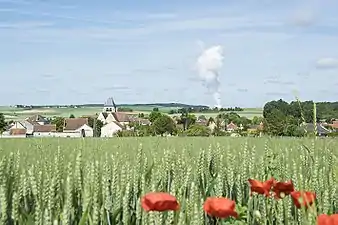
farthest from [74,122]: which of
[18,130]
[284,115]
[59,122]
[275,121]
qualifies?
[284,115]

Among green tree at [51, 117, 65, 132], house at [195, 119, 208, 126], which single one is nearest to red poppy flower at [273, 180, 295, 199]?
house at [195, 119, 208, 126]

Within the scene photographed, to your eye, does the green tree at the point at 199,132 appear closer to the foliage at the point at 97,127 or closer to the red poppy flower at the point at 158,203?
the foliage at the point at 97,127

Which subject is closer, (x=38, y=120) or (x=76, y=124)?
(x=76, y=124)

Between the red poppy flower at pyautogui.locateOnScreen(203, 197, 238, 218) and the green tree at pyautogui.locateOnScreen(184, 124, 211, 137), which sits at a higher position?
the red poppy flower at pyautogui.locateOnScreen(203, 197, 238, 218)

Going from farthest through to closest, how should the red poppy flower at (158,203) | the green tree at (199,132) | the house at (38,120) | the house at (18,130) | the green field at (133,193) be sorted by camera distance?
1. the house at (38,120)
2. the house at (18,130)
3. the green tree at (199,132)
4. the green field at (133,193)
5. the red poppy flower at (158,203)

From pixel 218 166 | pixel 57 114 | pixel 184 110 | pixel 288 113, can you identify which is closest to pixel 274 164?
pixel 218 166

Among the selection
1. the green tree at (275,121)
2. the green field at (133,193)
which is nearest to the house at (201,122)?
the green tree at (275,121)

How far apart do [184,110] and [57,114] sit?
112ft

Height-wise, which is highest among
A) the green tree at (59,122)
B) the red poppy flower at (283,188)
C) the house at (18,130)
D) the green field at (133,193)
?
the red poppy flower at (283,188)

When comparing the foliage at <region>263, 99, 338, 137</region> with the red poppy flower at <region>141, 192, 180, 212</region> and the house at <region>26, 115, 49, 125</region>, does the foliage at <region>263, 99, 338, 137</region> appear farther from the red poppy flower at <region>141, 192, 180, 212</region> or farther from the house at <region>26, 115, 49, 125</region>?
the house at <region>26, 115, 49, 125</region>

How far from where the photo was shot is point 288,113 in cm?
312

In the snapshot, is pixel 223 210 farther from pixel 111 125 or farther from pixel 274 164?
pixel 111 125

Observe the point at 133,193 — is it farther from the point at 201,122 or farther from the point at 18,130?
the point at 18,130

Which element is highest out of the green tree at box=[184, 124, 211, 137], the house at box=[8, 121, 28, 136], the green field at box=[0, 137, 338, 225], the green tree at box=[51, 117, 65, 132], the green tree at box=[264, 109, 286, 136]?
the green tree at box=[264, 109, 286, 136]
